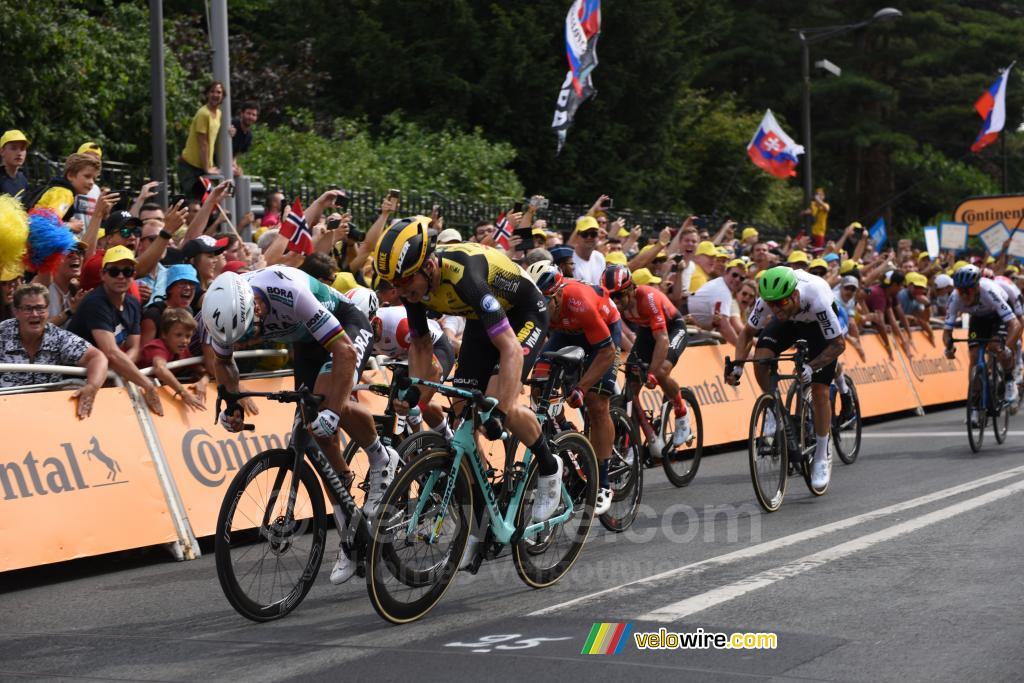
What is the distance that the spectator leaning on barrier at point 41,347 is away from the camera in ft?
29.6

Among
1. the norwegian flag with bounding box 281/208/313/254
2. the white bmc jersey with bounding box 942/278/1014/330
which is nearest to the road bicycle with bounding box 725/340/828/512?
the norwegian flag with bounding box 281/208/313/254

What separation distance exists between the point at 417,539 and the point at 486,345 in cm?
153

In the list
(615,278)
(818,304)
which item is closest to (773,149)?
(818,304)

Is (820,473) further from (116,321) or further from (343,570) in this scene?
(116,321)

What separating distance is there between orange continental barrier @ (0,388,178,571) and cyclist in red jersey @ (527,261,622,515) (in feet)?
9.40

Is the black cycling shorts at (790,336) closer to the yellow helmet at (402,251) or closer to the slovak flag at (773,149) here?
the yellow helmet at (402,251)

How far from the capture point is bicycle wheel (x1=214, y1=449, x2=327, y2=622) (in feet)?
21.8

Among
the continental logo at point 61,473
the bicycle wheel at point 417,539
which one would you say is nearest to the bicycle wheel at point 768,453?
the bicycle wheel at point 417,539

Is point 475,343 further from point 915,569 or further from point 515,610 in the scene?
point 915,569

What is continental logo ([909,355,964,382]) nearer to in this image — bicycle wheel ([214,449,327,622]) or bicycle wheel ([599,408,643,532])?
bicycle wheel ([599,408,643,532])

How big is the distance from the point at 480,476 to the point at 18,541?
3023 mm

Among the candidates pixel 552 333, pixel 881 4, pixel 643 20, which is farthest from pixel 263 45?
pixel 552 333

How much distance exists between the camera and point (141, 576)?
8562 mm

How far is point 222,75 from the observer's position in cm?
1468
